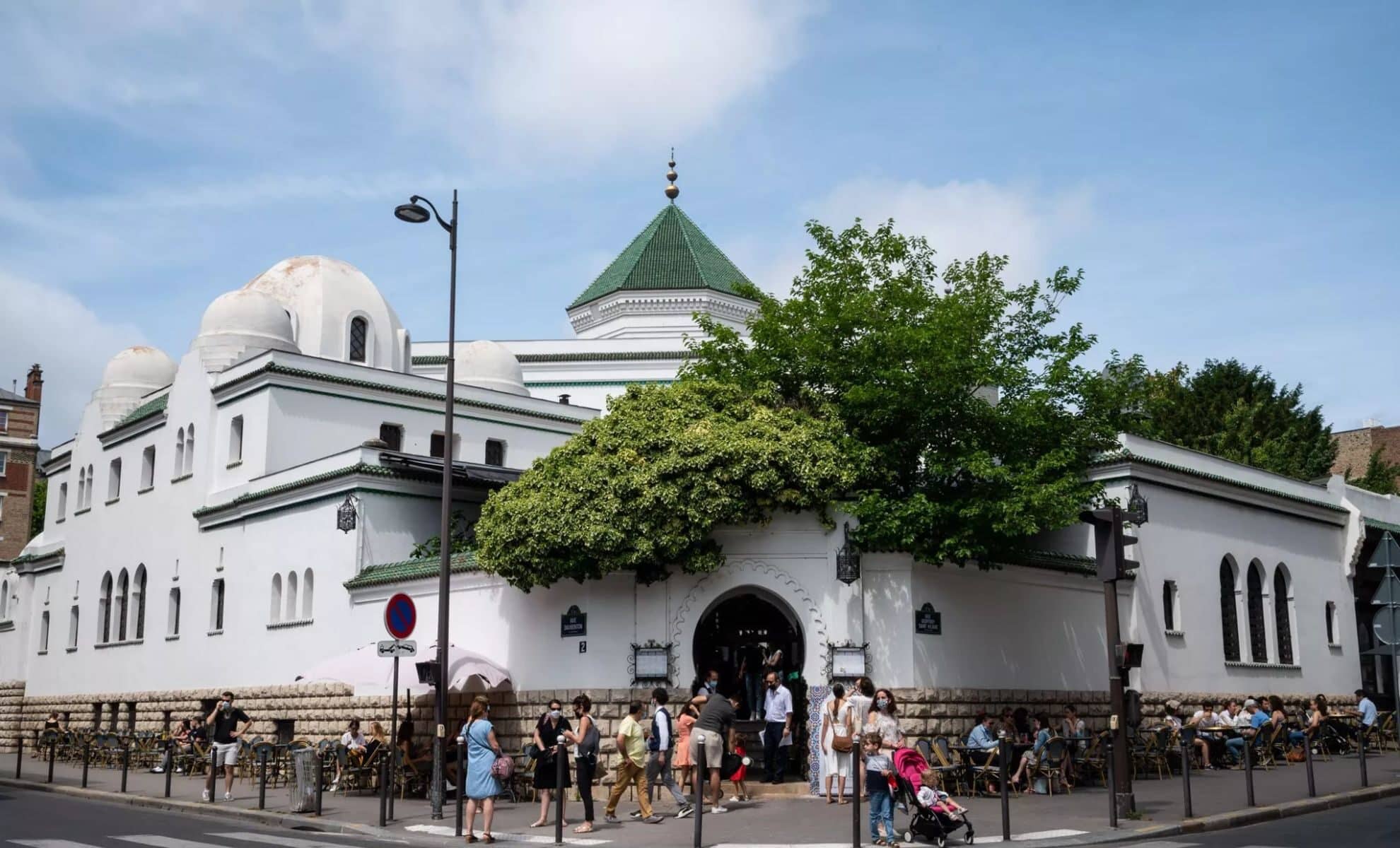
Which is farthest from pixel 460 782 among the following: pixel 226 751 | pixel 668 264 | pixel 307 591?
pixel 668 264

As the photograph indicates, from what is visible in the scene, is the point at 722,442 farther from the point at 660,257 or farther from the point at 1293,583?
the point at 660,257

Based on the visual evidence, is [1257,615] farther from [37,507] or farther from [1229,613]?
[37,507]

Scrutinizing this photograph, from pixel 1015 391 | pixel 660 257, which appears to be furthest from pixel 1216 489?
pixel 660 257

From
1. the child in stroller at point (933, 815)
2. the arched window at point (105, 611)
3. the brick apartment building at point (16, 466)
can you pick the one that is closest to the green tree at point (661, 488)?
the child in stroller at point (933, 815)

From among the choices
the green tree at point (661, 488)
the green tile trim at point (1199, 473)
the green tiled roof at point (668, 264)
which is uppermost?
the green tiled roof at point (668, 264)

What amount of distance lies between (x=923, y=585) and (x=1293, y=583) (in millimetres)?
13462

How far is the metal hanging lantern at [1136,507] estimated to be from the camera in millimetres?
23984

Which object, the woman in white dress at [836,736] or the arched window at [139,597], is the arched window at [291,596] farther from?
the woman in white dress at [836,736]

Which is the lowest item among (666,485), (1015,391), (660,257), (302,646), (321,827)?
(321,827)

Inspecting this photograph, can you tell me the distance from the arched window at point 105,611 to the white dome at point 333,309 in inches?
333

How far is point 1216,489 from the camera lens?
91.7 ft

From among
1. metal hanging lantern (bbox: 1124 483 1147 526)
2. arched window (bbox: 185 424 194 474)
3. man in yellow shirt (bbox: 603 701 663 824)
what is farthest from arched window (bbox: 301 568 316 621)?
metal hanging lantern (bbox: 1124 483 1147 526)

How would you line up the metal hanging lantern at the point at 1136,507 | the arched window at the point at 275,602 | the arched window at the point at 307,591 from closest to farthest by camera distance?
the metal hanging lantern at the point at 1136,507
the arched window at the point at 307,591
the arched window at the point at 275,602

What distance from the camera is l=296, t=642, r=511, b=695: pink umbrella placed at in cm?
2055
